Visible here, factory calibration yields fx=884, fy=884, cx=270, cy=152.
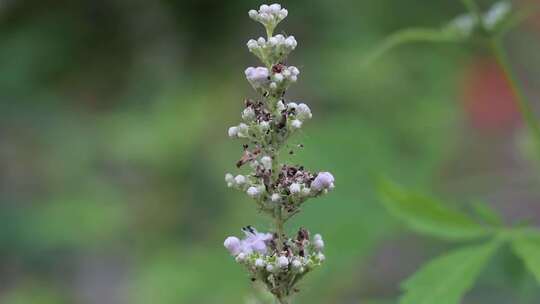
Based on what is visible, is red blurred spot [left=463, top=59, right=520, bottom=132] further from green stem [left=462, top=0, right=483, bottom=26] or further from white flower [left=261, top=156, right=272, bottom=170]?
white flower [left=261, top=156, right=272, bottom=170]

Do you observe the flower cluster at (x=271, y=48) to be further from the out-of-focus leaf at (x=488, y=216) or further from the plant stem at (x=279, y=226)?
the out-of-focus leaf at (x=488, y=216)

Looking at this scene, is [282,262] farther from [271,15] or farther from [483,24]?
[483,24]

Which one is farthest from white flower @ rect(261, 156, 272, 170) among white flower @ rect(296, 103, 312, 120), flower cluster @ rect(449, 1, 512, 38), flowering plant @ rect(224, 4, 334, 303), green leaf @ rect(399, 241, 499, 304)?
flower cluster @ rect(449, 1, 512, 38)

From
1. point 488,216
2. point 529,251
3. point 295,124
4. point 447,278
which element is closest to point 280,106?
point 295,124

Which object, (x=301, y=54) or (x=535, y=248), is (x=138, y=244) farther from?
(x=535, y=248)

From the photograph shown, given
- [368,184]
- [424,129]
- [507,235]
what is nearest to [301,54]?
[424,129]

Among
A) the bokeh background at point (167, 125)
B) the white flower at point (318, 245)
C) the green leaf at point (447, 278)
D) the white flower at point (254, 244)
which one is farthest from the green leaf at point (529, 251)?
the bokeh background at point (167, 125)
